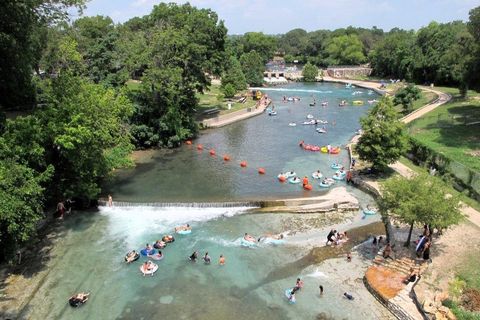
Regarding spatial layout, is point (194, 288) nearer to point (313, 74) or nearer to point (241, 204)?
point (241, 204)

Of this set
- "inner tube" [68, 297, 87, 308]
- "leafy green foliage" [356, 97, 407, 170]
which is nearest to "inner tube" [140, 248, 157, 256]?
"inner tube" [68, 297, 87, 308]

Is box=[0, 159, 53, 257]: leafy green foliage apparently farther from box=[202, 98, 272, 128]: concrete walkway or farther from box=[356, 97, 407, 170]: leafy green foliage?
box=[202, 98, 272, 128]: concrete walkway

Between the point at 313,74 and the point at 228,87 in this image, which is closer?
the point at 228,87

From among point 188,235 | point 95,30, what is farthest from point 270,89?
point 188,235

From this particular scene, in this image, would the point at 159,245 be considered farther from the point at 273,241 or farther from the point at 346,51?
the point at 346,51

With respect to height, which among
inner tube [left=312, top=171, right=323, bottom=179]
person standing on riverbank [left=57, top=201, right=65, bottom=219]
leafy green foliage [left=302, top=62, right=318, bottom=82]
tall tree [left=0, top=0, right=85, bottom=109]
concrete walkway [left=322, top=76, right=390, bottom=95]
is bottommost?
concrete walkway [left=322, top=76, right=390, bottom=95]

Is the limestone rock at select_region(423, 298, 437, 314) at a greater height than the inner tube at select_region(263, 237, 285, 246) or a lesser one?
greater

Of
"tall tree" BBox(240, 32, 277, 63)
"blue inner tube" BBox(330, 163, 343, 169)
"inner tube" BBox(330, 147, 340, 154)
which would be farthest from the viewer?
"tall tree" BBox(240, 32, 277, 63)

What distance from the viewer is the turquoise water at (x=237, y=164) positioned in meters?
47.2

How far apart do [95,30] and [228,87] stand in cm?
3620

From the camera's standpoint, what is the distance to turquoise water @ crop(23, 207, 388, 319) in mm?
27969

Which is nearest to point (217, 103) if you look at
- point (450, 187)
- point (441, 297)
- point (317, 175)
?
point (317, 175)

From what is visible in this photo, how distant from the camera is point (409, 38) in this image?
6014 inches

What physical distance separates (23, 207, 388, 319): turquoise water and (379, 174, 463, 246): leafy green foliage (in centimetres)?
645
